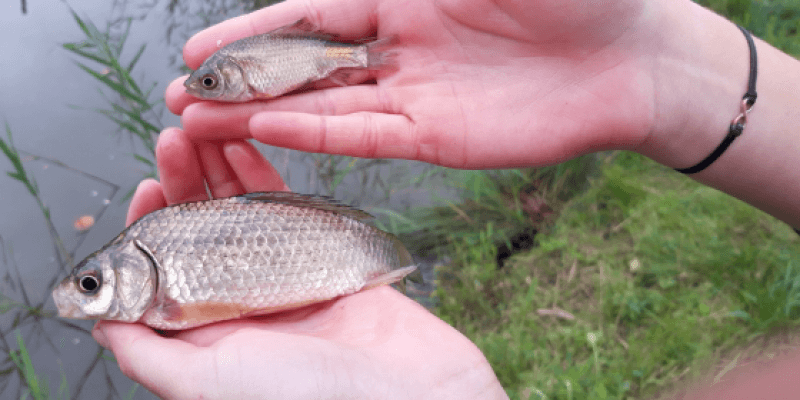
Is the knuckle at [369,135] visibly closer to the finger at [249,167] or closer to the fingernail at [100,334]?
the finger at [249,167]

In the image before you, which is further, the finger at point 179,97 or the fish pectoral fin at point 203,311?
the finger at point 179,97

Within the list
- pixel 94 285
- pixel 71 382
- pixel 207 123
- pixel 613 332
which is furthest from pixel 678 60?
pixel 71 382

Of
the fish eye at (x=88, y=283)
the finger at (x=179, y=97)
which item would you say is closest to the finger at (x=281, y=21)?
the finger at (x=179, y=97)

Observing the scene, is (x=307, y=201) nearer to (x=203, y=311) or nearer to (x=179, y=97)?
Answer: (x=203, y=311)

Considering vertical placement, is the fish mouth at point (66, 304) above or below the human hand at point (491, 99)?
below

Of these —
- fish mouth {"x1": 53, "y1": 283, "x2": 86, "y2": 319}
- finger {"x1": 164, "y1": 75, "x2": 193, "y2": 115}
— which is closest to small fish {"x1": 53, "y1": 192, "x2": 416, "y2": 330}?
fish mouth {"x1": 53, "y1": 283, "x2": 86, "y2": 319}

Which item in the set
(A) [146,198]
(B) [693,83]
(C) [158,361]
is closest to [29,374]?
(A) [146,198]

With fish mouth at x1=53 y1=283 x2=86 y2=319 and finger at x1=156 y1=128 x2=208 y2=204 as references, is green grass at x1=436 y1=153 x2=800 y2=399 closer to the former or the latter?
finger at x1=156 y1=128 x2=208 y2=204
